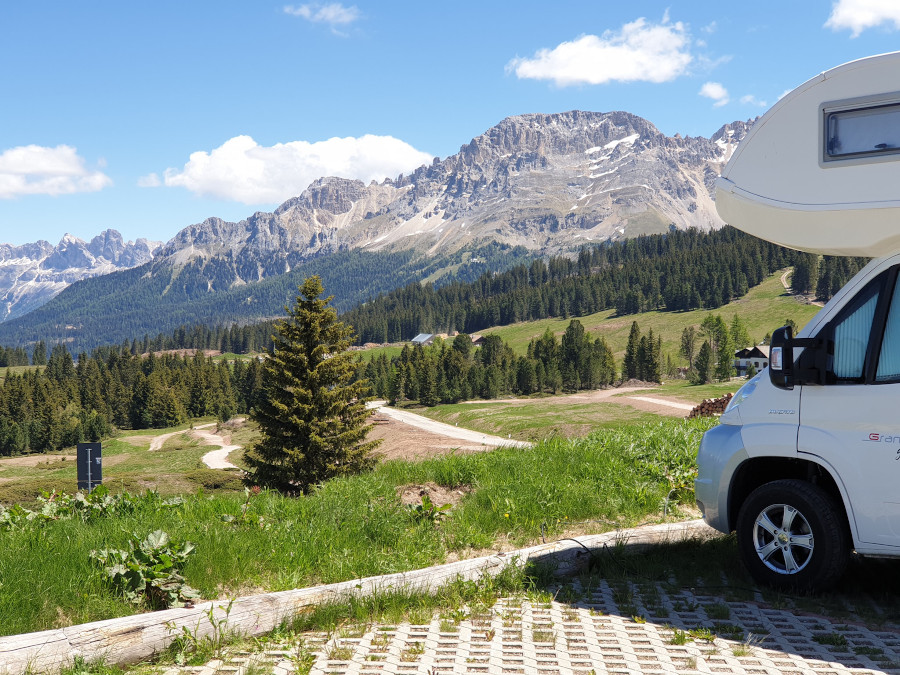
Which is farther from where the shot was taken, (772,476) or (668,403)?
(668,403)

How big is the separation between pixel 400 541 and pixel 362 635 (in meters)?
2.03

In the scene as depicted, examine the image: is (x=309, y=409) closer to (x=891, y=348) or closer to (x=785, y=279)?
(x=891, y=348)

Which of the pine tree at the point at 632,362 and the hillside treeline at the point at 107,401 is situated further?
the pine tree at the point at 632,362

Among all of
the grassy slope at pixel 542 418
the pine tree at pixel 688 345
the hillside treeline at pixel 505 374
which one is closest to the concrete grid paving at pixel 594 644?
the grassy slope at pixel 542 418

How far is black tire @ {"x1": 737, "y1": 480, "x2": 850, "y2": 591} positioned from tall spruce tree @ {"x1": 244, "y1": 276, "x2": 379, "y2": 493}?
29136mm

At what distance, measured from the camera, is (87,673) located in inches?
172

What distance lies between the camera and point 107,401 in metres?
145

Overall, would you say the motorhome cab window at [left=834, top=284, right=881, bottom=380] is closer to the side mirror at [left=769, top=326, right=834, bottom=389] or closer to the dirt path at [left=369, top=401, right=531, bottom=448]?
the side mirror at [left=769, top=326, right=834, bottom=389]

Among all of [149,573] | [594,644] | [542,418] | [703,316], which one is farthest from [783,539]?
[703,316]

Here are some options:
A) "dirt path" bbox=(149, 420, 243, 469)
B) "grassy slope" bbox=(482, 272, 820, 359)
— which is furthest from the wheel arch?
"grassy slope" bbox=(482, 272, 820, 359)

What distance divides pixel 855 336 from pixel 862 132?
179cm

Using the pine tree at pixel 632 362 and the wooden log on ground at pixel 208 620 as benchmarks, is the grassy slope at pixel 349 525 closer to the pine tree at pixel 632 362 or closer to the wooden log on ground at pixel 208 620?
the wooden log on ground at pixel 208 620

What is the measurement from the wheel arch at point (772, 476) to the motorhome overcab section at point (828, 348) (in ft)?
0.10

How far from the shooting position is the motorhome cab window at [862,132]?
5.77 m
